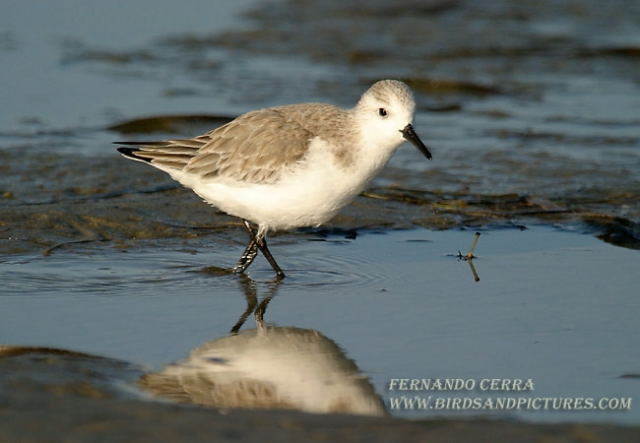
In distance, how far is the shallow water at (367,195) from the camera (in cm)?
663

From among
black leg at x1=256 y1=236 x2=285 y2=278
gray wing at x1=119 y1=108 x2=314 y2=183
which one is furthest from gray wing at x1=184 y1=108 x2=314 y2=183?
black leg at x1=256 y1=236 x2=285 y2=278

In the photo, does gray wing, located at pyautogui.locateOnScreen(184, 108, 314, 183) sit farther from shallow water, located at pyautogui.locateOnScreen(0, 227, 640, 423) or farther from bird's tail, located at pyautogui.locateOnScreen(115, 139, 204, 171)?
shallow water, located at pyautogui.locateOnScreen(0, 227, 640, 423)

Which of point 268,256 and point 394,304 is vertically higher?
point 268,256

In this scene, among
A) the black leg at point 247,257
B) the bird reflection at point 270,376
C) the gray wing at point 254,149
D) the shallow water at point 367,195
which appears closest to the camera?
the bird reflection at point 270,376

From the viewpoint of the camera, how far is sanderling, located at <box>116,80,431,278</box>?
7.61m

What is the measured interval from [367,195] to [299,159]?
230cm

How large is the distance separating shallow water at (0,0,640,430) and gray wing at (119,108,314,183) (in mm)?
708

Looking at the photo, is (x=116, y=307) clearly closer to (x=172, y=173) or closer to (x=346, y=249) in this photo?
(x=172, y=173)

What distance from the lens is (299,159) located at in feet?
25.1

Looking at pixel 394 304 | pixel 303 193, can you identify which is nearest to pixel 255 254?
pixel 303 193

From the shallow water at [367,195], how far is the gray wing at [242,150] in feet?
2.32

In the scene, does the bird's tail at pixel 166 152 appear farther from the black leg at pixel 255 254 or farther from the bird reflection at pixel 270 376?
the bird reflection at pixel 270 376

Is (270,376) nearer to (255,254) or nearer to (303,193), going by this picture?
(303,193)

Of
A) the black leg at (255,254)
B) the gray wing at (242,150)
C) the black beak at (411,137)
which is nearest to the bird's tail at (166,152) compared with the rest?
the gray wing at (242,150)
